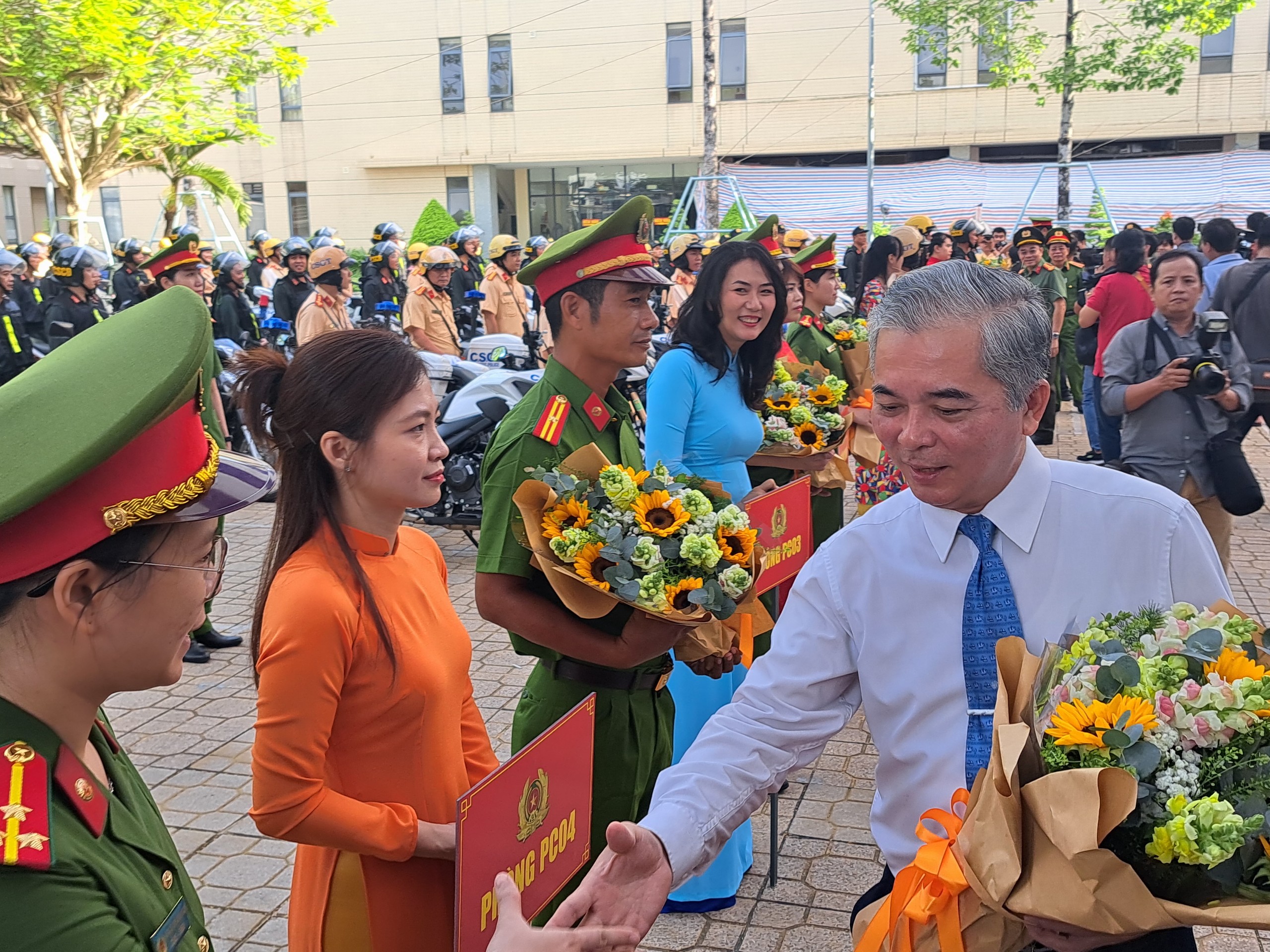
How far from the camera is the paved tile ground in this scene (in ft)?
12.8

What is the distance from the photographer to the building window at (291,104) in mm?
39219

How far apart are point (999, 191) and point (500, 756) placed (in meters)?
21.9

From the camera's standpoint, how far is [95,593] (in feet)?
4.99

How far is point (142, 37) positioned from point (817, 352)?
772 inches

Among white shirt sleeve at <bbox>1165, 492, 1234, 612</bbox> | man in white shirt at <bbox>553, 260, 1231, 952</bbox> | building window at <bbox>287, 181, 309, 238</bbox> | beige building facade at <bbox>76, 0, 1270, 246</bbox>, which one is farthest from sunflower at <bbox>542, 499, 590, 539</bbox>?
building window at <bbox>287, 181, 309, 238</bbox>

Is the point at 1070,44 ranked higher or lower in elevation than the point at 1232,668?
higher

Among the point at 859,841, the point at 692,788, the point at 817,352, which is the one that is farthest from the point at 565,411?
the point at 817,352

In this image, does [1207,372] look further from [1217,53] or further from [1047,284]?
[1217,53]

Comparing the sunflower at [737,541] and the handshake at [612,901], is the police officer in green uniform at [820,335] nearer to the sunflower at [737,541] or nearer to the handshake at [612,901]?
the sunflower at [737,541]

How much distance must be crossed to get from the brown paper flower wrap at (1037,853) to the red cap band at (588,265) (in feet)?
6.60

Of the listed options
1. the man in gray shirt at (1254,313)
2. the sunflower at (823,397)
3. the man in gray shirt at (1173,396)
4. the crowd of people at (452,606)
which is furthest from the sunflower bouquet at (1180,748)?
the man in gray shirt at (1254,313)

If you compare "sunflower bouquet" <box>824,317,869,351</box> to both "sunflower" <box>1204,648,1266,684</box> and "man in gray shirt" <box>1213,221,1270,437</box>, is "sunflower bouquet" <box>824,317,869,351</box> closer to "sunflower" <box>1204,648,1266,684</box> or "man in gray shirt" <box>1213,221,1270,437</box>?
"man in gray shirt" <box>1213,221,1270,437</box>

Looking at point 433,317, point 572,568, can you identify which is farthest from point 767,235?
point 433,317

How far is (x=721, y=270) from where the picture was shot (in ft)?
15.5
